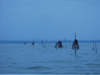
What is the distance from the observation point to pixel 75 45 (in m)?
12.4

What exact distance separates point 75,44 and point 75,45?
0.14 meters

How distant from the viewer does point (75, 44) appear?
40.4ft
